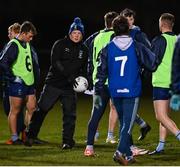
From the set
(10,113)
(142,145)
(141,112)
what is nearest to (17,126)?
(10,113)

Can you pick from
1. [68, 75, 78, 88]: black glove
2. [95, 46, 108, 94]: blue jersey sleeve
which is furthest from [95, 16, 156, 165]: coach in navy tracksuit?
[68, 75, 78, 88]: black glove

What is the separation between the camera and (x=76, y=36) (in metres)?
10.0

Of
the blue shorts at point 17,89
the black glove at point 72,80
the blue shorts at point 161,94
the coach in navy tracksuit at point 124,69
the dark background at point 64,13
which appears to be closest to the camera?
the coach in navy tracksuit at point 124,69

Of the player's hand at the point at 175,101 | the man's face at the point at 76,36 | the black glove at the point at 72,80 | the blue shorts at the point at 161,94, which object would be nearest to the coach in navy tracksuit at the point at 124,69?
the blue shorts at the point at 161,94

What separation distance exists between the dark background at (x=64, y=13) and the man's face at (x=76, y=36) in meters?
26.6

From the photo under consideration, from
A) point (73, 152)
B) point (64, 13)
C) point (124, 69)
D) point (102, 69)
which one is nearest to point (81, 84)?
point (73, 152)

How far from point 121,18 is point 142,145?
2812 mm

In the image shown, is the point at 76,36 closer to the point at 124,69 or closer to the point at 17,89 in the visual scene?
the point at 17,89

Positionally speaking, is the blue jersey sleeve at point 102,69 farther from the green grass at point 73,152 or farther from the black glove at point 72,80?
the black glove at point 72,80

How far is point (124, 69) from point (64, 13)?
1264 inches

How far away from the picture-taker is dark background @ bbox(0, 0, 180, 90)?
1500 inches

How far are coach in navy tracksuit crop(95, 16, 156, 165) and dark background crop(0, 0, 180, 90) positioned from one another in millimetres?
28272

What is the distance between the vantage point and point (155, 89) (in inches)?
366

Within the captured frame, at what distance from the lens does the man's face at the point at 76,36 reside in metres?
9.98
